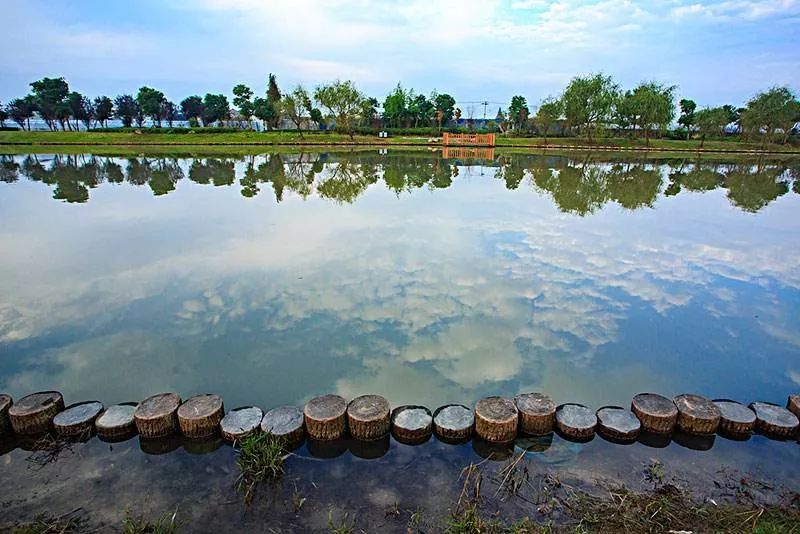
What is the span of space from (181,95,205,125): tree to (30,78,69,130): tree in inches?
493

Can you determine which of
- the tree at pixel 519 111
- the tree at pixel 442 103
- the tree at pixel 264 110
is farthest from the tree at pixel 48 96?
the tree at pixel 519 111

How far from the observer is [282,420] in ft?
11.6

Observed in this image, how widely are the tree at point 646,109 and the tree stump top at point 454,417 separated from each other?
4832 centimetres

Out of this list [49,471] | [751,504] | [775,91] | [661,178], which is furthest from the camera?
[775,91]

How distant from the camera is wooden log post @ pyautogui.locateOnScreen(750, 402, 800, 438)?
140 inches

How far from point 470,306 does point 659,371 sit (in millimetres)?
2226

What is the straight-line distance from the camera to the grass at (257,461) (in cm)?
310

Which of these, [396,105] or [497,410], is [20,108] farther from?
[497,410]

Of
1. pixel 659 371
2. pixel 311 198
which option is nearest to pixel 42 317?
pixel 659 371

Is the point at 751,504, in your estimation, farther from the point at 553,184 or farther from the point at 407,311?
the point at 553,184

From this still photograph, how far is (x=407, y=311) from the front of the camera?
5656 millimetres

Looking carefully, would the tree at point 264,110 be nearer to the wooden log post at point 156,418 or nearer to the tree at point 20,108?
the tree at point 20,108

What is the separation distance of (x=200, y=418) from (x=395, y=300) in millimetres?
3005

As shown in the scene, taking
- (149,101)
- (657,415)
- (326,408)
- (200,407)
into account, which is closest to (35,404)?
(200,407)
